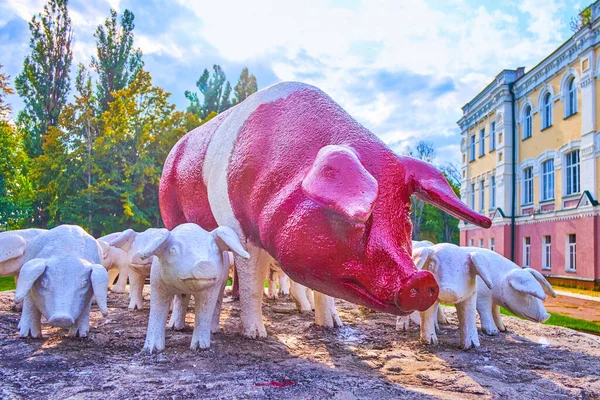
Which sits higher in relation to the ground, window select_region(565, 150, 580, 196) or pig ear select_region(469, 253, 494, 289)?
window select_region(565, 150, 580, 196)

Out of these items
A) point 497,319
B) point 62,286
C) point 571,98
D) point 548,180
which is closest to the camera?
point 62,286

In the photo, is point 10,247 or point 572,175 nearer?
point 10,247

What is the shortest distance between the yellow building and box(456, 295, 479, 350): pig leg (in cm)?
1322

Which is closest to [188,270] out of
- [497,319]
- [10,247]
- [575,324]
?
[10,247]

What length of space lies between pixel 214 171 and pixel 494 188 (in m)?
21.0

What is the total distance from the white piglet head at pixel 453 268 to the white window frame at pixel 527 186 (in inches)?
702

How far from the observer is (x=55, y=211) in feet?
61.0

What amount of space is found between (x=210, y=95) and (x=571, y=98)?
18.8 m

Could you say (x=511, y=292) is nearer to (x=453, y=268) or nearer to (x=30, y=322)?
(x=453, y=268)

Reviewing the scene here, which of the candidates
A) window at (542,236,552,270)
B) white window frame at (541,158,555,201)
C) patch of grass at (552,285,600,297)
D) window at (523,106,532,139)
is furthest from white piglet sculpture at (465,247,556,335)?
window at (523,106,532,139)

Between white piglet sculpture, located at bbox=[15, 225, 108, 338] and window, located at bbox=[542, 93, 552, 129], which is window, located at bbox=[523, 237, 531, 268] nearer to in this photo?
window, located at bbox=[542, 93, 552, 129]

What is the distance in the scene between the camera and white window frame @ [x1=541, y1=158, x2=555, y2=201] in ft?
62.1

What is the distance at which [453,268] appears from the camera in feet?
15.5

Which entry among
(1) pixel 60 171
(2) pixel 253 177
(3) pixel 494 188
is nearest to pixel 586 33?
(3) pixel 494 188
